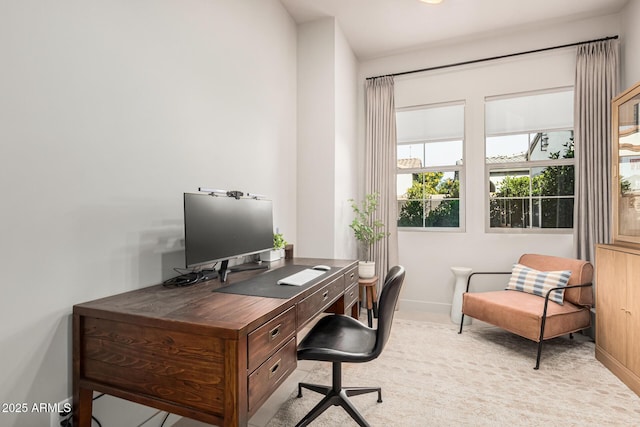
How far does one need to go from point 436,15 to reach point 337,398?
11.3ft

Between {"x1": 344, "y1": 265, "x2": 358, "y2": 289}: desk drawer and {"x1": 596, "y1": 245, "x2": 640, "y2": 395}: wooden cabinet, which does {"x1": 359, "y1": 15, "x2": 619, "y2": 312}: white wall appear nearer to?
{"x1": 596, "y1": 245, "x2": 640, "y2": 395}: wooden cabinet

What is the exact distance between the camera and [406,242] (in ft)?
12.8

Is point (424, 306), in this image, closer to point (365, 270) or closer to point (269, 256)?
point (365, 270)

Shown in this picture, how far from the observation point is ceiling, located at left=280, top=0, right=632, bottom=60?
298 centimetres

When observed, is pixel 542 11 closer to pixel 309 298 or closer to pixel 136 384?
pixel 309 298

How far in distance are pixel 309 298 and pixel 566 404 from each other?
5.62ft

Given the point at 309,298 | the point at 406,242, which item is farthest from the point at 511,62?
the point at 309,298

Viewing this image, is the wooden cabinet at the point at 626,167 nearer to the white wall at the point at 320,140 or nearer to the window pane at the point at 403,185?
the window pane at the point at 403,185

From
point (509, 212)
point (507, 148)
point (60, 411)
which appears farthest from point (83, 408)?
point (507, 148)

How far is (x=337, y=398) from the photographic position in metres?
1.71

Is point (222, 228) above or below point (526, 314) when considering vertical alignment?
above

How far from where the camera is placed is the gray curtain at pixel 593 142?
9.84ft

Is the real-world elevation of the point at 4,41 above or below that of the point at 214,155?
above

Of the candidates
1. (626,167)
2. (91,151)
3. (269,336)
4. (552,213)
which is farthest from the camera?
(552,213)
